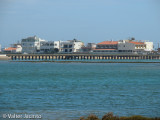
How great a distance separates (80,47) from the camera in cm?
18188

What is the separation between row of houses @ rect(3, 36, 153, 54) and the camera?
531ft

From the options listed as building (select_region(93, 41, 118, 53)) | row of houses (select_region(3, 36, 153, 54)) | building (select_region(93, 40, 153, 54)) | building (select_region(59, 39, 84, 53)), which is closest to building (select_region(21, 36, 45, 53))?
row of houses (select_region(3, 36, 153, 54))

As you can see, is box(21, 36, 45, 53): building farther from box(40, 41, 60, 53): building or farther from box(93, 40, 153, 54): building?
box(93, 40, 153, 54): building

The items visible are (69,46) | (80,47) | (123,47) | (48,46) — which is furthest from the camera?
(80,47)

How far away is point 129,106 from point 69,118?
5539 mm

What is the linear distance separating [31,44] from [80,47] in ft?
68.7

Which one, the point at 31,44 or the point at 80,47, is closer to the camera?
the point at 31,44

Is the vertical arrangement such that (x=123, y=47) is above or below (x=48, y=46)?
below

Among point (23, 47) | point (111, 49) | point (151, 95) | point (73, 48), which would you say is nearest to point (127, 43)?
point (111, 49)

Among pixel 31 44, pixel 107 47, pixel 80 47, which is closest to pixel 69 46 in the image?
pixel 80 47

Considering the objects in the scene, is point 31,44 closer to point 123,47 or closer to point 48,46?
point 48,46

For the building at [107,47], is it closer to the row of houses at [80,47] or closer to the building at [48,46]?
the row of houses at [80,47]

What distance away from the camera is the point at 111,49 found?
163875mm

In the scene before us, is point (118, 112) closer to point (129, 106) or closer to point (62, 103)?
point (129, 106)
